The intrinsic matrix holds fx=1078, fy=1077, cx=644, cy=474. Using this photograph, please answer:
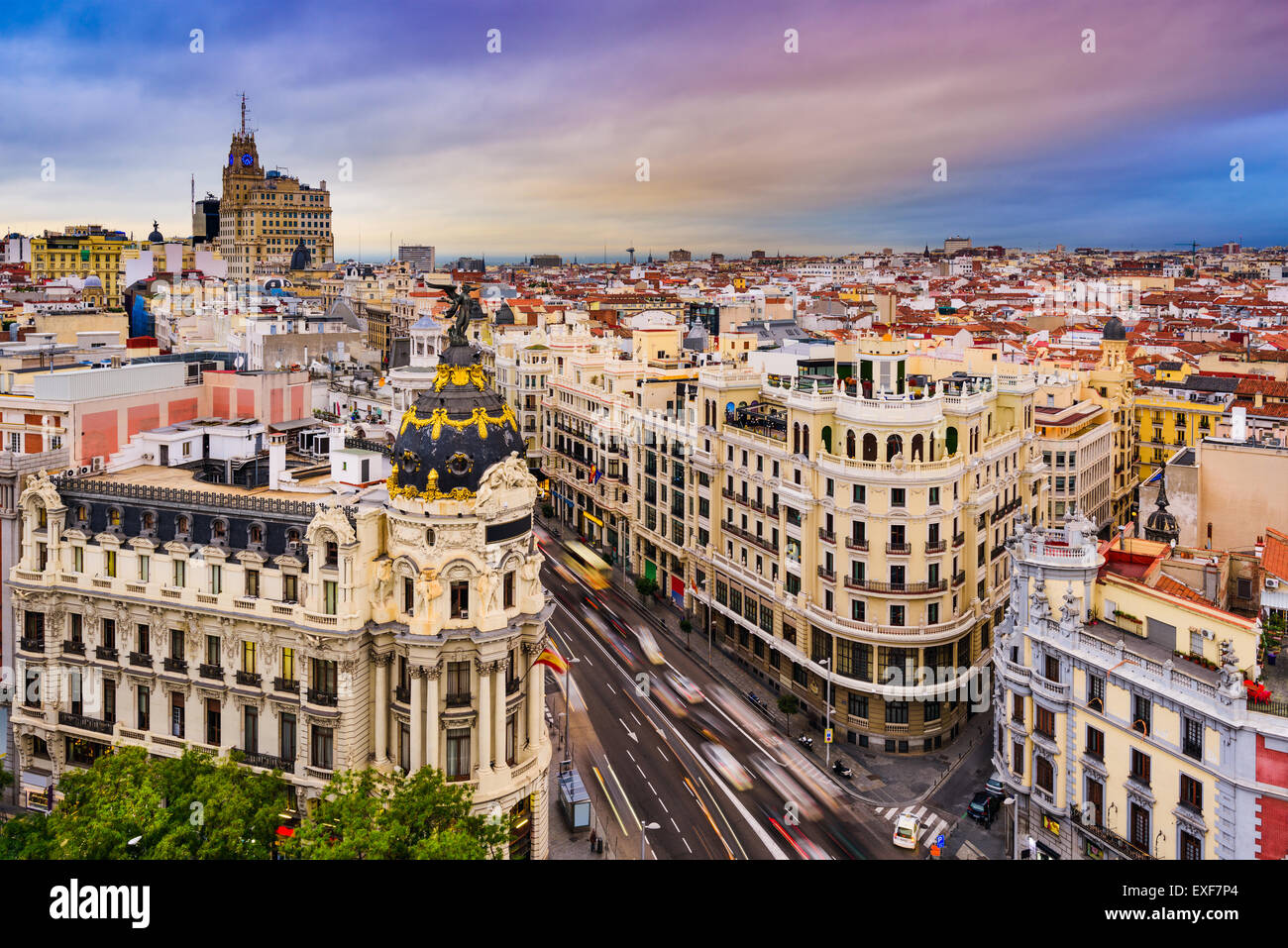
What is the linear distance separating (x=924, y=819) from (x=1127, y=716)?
15489 millimetres

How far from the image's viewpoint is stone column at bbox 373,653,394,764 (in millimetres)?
45562

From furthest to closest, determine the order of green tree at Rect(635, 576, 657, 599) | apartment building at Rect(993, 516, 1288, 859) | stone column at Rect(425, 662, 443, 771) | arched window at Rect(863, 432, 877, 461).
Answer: green tree at Rect(635, 576, 657, 599) < arched window at Rect(863, 432, 877, 461) < stone column at Rect(425, 662, 443, 771) < apartment building at Rect(993, 516, 1288, 859)

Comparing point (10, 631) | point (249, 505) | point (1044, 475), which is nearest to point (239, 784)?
point (249, 505)

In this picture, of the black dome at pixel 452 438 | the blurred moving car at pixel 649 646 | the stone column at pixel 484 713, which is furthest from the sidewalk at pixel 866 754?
the black dome at pixel 452 438

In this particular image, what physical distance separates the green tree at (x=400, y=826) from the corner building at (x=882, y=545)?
101 ft

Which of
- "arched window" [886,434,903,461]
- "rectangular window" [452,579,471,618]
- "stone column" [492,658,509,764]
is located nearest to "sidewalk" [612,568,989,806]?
"arched window" [886,434,903,461]

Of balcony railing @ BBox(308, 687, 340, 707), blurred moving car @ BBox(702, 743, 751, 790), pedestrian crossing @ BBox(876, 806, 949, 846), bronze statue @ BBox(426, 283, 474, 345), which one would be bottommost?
pedestrian crossing @ BBox(876, 806, 949, 846)

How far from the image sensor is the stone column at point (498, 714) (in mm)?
44625

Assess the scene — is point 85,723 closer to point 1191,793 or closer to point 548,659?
point 548,659

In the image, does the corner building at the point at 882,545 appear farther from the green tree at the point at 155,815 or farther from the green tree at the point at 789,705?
the green tree at the point at 155,815

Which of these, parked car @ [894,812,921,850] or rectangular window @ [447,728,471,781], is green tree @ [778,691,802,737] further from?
rectangular window @ [447,728,471,781]

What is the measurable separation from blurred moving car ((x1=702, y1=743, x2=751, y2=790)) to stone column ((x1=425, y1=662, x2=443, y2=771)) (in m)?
19.7

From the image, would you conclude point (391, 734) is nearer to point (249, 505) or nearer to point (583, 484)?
point (249, 505)
